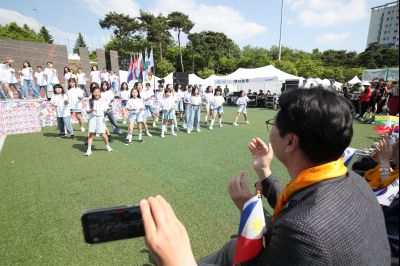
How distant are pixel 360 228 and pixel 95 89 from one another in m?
6.43

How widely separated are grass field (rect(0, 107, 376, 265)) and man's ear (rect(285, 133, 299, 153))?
1.99 meters

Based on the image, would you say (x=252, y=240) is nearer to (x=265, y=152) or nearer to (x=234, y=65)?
(x=265, y=152)

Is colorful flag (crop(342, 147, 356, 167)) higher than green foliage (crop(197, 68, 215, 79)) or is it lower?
lower

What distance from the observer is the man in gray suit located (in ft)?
2.62

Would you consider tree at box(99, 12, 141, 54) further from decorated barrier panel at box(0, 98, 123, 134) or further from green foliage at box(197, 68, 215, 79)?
decorated barrier panel at box(0, 98, 123, 134)

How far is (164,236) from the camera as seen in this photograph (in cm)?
77

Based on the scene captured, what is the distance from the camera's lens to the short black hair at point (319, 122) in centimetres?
98

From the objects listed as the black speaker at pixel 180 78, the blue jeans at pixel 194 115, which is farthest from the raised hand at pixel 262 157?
the black speaker at pixel 180 78

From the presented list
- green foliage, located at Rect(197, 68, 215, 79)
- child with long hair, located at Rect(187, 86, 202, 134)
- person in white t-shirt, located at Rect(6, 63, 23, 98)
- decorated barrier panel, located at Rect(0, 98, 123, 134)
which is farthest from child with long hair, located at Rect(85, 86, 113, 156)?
green foliage, located at Rect(197, 68, 215, 79)

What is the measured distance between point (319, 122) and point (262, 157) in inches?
32.0

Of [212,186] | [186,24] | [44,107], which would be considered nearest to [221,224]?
[212,186]

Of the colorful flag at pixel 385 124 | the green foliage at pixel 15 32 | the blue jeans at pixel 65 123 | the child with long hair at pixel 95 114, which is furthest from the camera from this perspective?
the green foliage at pixel 15 32

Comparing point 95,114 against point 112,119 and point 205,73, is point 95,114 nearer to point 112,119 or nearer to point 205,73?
point 112,119

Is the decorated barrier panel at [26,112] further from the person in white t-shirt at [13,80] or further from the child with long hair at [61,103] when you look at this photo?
the person in white t-shirt at [13,80]
